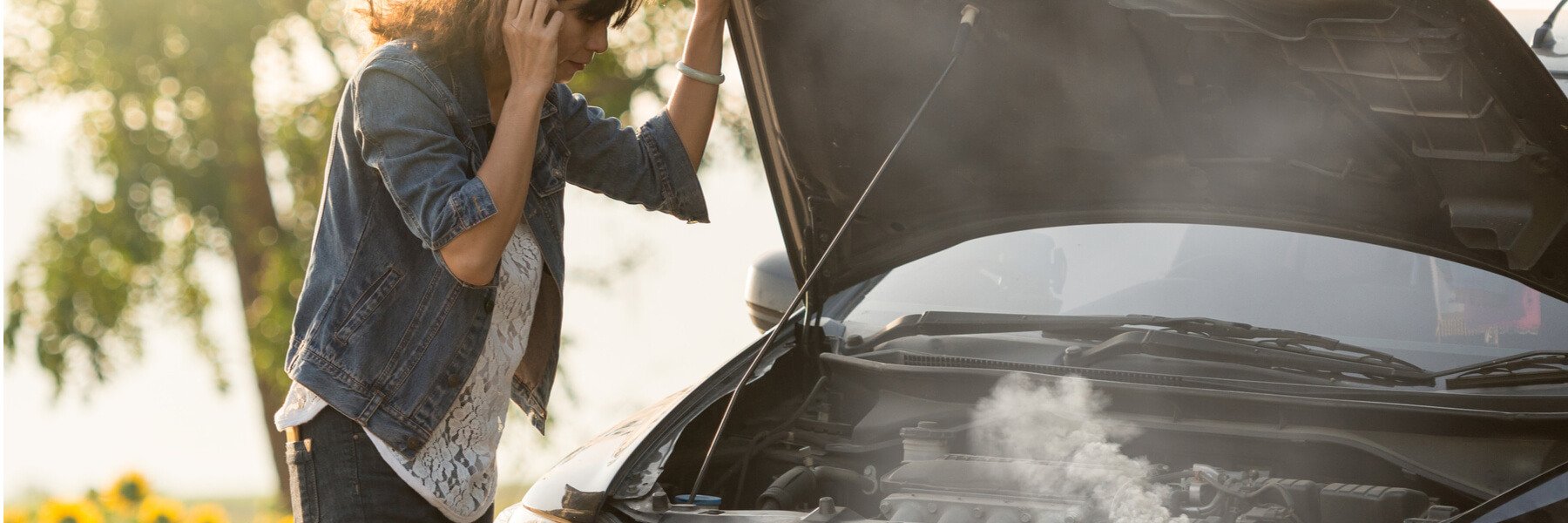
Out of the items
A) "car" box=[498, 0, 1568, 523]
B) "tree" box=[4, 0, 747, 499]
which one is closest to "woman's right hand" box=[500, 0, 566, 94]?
"car" box=[498, 0, 1568, 523]

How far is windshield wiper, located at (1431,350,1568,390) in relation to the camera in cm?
227

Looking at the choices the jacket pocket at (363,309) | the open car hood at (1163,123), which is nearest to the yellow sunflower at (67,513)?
the jacket pocket at (363,309)

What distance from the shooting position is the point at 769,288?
10.8 ft

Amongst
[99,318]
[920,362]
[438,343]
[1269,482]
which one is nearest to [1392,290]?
[1269,482]

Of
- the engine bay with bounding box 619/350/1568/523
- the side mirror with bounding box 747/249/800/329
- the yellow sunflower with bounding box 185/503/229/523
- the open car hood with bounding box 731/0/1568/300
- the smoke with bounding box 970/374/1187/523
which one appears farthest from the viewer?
the yellow sunflower with bounding box 185/503/229/523

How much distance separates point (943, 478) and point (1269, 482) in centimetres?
55

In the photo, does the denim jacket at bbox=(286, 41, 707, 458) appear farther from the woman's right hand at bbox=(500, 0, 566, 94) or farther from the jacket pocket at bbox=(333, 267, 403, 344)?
the woman's right hand at bbox=(500, 0, 566, 94)

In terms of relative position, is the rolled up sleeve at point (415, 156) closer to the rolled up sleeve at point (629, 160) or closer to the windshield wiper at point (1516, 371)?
the rolled up sleeve at point (629, 160)

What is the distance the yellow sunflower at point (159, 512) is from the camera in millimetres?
3465

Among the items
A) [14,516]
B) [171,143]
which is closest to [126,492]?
[14,516]

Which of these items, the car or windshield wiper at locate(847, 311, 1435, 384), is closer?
the car

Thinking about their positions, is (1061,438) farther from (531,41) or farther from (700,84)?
(531,41)

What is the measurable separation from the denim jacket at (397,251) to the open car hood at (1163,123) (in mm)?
658

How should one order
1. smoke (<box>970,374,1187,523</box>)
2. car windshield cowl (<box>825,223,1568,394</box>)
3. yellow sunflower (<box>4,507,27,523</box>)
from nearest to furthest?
smoke (<box>970,374,1187,523</box>) < car windshield cowl (<box>825,223,1568,394</box>) < yellow sunflower (<box>4,507,27,523</box>)
